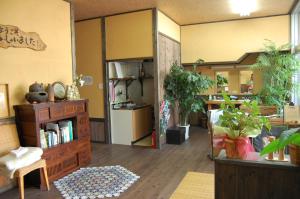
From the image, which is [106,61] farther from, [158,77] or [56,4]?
[56,4]

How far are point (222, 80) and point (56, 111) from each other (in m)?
4.99

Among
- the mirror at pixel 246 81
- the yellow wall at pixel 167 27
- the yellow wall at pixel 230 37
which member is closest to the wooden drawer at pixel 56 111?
the yellow wall at pixel 167 27

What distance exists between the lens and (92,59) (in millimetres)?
5781

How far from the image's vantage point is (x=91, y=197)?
3.04 metres

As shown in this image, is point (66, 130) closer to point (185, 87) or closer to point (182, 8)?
point (185, 87)

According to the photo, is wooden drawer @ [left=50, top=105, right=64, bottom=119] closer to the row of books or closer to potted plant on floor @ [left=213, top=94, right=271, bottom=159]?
the row of books

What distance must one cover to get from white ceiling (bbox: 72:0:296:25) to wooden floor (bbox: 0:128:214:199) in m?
2.93

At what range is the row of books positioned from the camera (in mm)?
3522

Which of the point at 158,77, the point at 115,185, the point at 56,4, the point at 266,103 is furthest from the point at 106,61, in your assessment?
the point at 266,103

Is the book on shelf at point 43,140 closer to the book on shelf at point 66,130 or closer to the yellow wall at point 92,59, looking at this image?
the book on shelf at point 66,130

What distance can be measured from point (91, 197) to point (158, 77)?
114 inches

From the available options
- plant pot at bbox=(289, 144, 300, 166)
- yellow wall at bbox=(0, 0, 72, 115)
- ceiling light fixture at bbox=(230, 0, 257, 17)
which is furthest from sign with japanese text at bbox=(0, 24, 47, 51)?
ceiling light fixture at bbox=(230, 0, 257, 17)

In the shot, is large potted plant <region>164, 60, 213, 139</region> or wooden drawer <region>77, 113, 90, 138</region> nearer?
wooden drawer <region>77, 113, 90, 138</region>

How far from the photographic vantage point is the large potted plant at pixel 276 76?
5.23 meters
